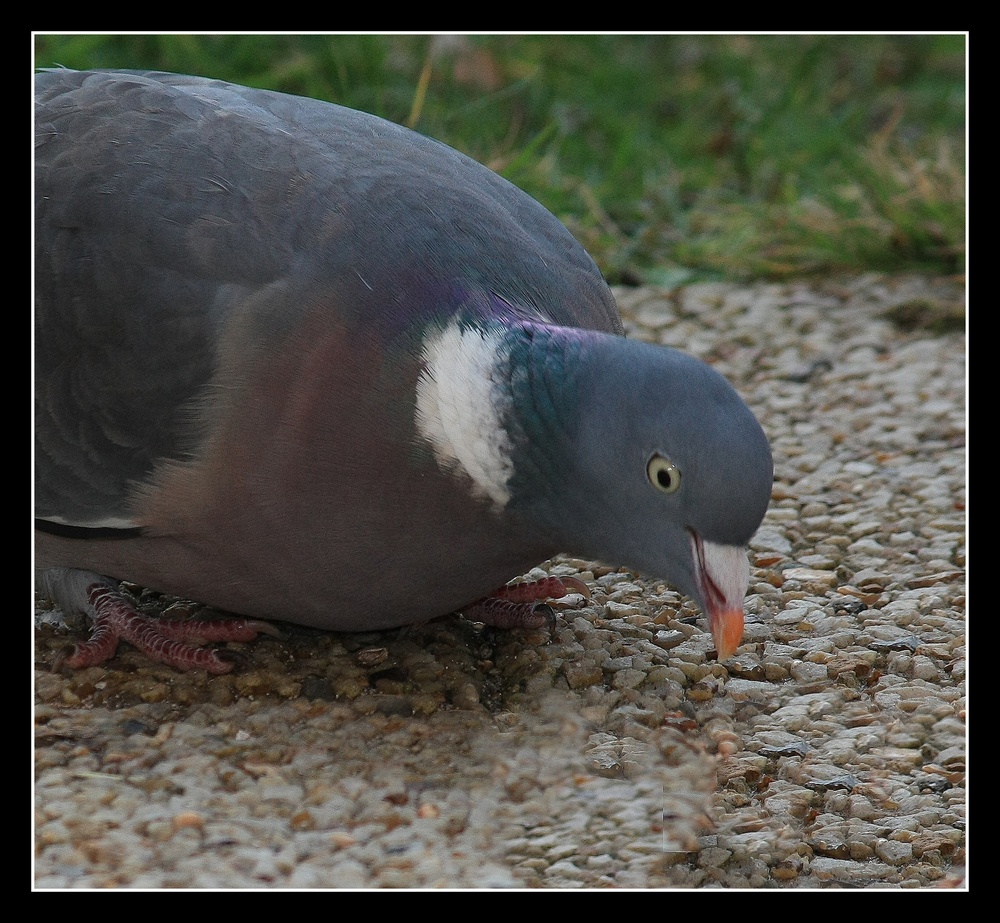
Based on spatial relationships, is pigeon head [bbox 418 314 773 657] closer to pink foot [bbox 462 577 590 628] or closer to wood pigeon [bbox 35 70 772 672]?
wood pigeon [bbox 35 70 772 672]

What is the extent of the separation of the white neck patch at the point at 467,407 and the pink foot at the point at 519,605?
2.26 feet

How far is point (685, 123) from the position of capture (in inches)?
303

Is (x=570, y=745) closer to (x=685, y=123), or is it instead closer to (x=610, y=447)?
(x=610, y=447)

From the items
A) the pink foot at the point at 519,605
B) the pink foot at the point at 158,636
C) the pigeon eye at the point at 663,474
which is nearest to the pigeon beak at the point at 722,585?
the pigeon eye at the point at 663,474

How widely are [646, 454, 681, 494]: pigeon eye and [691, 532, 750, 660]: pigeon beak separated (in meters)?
0.14

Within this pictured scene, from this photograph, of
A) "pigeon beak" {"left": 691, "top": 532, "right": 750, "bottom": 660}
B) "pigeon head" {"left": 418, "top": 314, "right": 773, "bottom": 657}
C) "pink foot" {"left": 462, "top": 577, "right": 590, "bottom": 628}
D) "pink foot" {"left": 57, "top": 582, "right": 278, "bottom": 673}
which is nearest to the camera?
"pigeon head" {"left": 418, "top": 314, "right": 773, "bottom": 657}

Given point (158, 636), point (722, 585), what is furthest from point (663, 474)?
point (158, 636)

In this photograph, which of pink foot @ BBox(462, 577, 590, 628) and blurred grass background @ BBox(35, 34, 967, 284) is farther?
blurred grass background @ BBox(35, 34, 967, 284)

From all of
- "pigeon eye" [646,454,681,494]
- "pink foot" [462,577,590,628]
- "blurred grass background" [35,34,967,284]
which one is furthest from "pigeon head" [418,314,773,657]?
"blurred grass background" [35,34,967,284]

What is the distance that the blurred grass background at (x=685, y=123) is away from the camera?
6.38 metres

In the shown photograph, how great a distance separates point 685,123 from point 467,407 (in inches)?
191

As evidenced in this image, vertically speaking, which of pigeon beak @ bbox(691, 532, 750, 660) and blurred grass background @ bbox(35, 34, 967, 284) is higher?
blurred grass background @ bbox(35, 34, 967, 284)

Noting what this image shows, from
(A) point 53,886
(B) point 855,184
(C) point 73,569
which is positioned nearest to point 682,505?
(A) point 53,886

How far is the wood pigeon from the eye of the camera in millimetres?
3189
